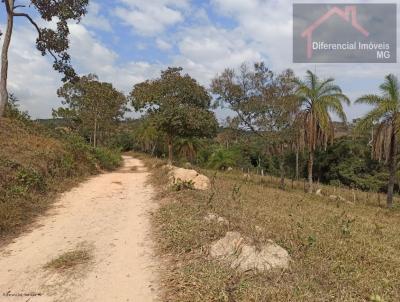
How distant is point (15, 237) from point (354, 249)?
6281 millimetres

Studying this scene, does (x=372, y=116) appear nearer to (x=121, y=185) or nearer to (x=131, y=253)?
(x=121, y=185)

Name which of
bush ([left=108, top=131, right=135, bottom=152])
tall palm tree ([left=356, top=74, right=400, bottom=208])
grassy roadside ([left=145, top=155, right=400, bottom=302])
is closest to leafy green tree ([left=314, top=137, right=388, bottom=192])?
tall palm tree ([left=356, top=74, right=400, bottom=208])

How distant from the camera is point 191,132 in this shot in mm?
24906

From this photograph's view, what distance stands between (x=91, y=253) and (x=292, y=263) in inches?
128

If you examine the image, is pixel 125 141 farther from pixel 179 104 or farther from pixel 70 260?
pixel 70 260

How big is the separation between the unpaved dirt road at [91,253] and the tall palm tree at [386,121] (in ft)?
44.4

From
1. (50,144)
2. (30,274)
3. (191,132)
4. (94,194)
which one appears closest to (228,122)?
(191,132)

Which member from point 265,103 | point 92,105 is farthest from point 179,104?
point 92,105

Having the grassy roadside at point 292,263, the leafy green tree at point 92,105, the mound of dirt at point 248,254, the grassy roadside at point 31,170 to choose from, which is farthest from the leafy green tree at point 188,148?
the mound of dirt at point 248,254

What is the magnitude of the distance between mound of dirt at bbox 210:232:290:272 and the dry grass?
79.8 inches

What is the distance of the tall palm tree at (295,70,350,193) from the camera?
21.6 meters

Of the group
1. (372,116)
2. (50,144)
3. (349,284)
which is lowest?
(349,284)

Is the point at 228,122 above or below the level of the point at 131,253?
above

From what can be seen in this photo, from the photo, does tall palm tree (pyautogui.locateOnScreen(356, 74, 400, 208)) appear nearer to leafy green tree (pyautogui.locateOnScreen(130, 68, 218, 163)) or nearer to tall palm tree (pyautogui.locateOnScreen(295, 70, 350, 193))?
tall palm tree (pyautogui.locateOnScreen(295, 70, 350, 193))
